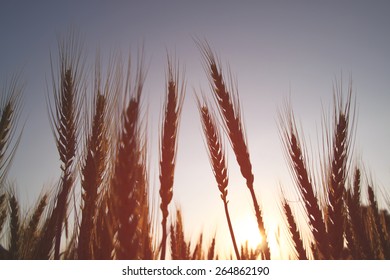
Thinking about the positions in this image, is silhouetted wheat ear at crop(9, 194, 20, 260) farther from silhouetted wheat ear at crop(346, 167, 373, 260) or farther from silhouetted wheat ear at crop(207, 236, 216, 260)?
silhouetted wheat ear at crop(346, 167, 373, 260)

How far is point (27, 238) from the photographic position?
1433 millimetres

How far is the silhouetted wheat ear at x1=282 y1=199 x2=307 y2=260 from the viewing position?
4.78 feet

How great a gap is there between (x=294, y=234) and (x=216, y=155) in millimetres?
588

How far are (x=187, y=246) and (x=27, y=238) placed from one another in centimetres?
80

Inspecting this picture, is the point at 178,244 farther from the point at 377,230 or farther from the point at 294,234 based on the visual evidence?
the point at 377,230

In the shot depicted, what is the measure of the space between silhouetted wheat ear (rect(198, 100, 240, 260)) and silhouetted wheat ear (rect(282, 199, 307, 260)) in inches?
14.2

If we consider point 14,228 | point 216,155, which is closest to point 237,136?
point 216,155

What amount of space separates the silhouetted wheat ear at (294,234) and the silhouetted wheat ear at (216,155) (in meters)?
0.36

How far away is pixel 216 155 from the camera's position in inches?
58.4

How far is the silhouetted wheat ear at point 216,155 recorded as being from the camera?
53.4 inches

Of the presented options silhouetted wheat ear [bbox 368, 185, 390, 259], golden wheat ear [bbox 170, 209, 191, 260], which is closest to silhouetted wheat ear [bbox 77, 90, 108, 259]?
golden wheat ear [bbox 170, 209, 191, 260]
